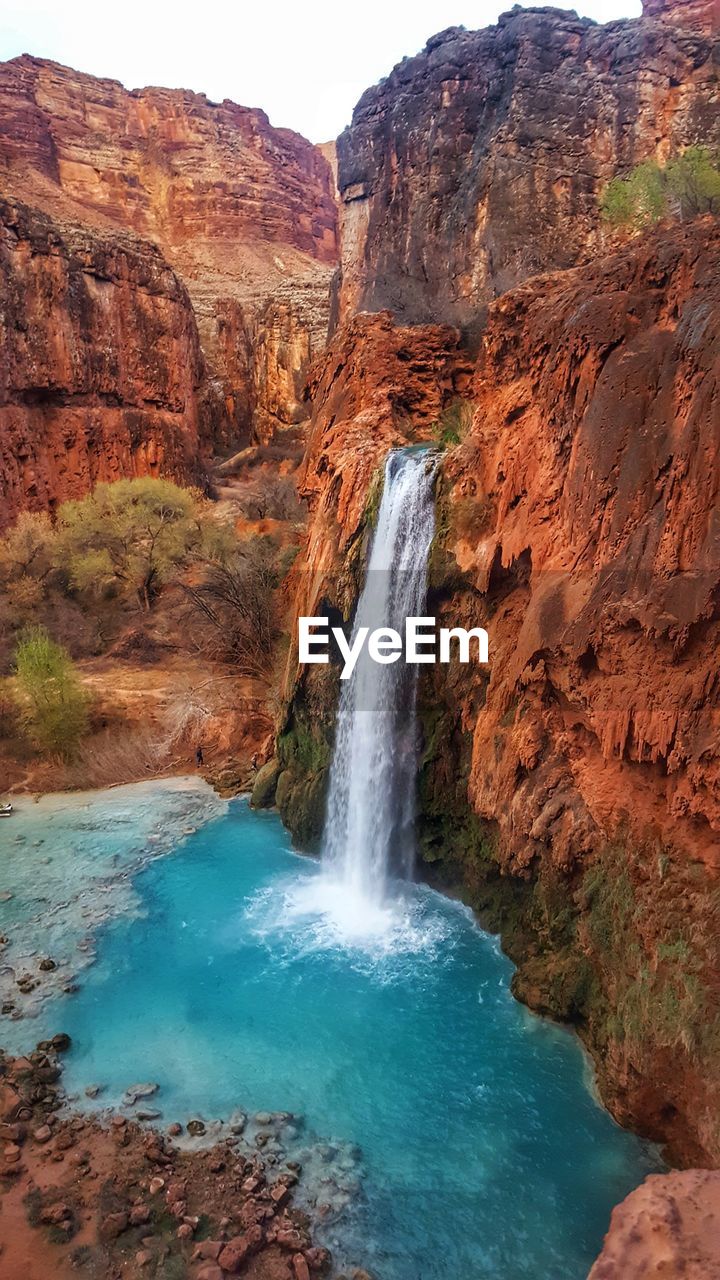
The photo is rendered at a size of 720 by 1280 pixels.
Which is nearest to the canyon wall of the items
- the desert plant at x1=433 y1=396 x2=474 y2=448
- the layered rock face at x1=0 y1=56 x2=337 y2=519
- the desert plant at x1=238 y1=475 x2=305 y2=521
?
the desert plant at x1=433 y1=396 x2=474 y2=448

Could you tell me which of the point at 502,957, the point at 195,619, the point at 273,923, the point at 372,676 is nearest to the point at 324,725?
the point at 372,676

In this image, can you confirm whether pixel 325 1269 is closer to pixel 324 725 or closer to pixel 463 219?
pixel 324 725

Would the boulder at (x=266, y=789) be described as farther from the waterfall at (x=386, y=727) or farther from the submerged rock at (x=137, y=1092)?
the submerged rock at (x=137, y=1092)

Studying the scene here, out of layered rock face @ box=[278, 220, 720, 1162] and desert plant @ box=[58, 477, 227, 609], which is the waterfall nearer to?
layered rock face @ box=[278, 220, 720, 1162]

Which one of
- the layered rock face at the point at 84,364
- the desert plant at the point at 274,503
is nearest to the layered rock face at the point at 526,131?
the desert plant at the point at 274,503

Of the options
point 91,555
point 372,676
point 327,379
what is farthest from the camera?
point 91,555
